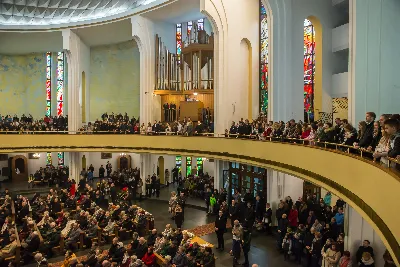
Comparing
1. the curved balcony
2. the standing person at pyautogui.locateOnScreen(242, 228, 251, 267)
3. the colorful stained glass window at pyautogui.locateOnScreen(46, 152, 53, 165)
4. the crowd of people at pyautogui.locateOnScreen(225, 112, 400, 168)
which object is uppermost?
the crowd of people at pyautogui.locateOnScreen(225, 112, 400, 168)

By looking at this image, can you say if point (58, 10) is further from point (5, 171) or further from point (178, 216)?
point (178, 216)

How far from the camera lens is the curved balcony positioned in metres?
5.68

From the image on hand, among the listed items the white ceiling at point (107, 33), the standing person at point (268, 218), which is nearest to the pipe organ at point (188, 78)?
the white ceiling at point (107, 33)

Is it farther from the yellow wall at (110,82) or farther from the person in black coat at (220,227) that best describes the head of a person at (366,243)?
the yellow wall at (110,82)

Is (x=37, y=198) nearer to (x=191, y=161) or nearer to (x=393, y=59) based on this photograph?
(x=191, y=161)

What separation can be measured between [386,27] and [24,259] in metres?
12.6

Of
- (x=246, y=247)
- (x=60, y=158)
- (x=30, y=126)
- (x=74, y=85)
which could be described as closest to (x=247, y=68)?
(x=246, y=247)

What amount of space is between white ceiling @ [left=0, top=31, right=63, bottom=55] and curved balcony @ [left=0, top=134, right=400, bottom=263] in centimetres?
752

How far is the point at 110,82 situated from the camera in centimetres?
2720

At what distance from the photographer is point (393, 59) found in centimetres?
1047

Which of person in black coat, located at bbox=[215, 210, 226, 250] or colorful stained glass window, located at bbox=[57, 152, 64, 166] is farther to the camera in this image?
colorful stained glass window, located at bbox=[57, 152, 64, 166]

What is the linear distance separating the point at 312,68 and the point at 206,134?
5.59 m

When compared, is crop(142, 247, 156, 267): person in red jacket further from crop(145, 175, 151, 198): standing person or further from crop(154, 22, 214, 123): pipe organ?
crop(154, 22, 214, 123): pipe organ

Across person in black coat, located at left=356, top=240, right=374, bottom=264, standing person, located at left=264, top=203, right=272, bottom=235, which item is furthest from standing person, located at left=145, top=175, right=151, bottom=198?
person in black coat, located at left=356, top=240, right=374, bottom=264
